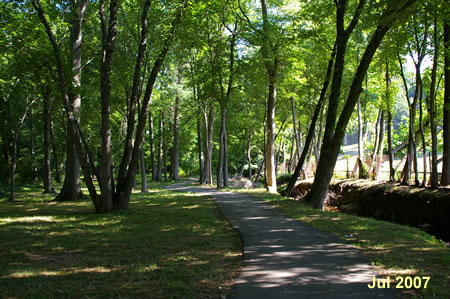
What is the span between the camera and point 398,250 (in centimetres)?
629

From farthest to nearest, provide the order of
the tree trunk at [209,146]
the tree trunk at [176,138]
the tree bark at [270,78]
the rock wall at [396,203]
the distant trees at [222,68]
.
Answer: the tree trunk at [176,138], the tree trunk at [209,146], the tree bark at [270,78], the distant trees at [222,68], the rock wall at [396,203]

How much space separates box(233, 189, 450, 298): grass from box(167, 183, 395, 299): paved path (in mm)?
290

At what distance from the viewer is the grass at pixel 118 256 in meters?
4.72

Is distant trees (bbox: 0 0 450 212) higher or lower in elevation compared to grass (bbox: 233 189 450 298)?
higher

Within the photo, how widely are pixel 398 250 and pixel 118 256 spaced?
5.13 metres

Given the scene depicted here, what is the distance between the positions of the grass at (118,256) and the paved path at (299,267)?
0.33 metres

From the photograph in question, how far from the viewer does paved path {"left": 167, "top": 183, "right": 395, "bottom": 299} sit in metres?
4.36

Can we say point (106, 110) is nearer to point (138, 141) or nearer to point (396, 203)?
point (138, 141)

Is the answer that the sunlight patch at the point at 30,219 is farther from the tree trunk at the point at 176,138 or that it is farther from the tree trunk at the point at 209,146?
the tree trunk at the point at 176,138

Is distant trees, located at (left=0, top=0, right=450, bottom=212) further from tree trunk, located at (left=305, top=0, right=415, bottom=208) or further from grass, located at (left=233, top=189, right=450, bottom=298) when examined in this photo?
grass, located at (left=233, top=189, right=450, bottom=298)

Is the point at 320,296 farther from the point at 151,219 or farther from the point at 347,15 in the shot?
the point at 347,15

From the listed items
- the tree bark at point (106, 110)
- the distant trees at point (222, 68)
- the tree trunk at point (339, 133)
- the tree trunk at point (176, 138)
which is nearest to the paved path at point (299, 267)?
the tree trunk at point (339, 133)

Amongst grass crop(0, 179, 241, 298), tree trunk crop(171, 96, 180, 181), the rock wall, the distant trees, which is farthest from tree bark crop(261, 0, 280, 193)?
tree trunk crop(171, 96, 180, 181)

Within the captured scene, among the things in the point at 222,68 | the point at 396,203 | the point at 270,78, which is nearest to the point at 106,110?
the point at 270,78
